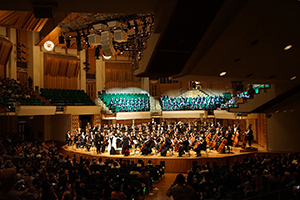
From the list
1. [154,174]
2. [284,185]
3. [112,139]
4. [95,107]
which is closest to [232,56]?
[284,185]

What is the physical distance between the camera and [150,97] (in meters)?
24.2

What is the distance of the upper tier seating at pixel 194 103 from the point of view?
66.1ft

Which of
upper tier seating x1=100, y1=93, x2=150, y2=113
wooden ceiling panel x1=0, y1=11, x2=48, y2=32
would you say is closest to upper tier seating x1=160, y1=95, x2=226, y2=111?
upper tier seating x1=100, y1=93, x2=150, y2=113

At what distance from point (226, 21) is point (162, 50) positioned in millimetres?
1160

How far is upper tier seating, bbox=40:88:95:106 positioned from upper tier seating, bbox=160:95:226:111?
234 inches

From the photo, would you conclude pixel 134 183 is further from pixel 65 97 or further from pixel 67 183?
pixel 65 97

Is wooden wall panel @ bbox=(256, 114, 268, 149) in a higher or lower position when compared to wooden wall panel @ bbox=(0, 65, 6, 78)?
lower

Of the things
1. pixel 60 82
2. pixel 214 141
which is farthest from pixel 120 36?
pixel 60 82

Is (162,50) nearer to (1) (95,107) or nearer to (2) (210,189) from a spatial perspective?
(2) (210,189)

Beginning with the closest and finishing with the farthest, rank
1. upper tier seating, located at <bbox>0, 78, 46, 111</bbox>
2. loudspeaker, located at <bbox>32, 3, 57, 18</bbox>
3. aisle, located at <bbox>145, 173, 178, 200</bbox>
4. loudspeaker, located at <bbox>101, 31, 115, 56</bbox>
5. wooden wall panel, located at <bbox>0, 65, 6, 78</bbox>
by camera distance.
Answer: loudspeaker, located at <bbox>32, 3, 57, 18</bbox>, aisle, located at <bbox>145, 173, 178, 200</bbox>, loudspeaker, located at <bbox>101, 31, 115, 56</bbox>, upper tier seating, located at <bbox>0, 78, 46, 111</bbox>, wooden wall panel, located at <bbox>0, 65, 6, 78</bbox>

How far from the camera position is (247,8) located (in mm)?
4203

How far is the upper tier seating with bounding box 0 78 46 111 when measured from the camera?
14988 millimetres

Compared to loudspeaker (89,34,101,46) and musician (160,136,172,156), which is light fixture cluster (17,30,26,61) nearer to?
loudspeaker (89,34,101,46)

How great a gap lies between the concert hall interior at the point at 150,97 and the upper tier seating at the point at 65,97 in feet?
0.32
